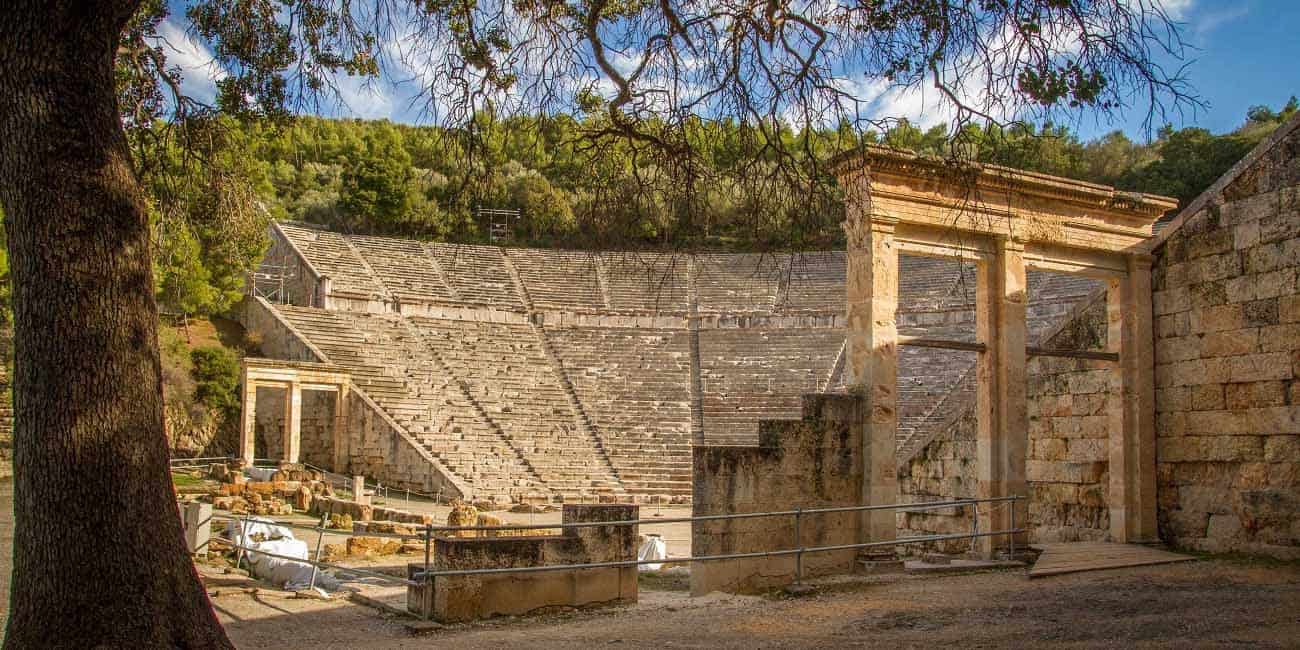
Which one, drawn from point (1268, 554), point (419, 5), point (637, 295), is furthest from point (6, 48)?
point (637, 295)

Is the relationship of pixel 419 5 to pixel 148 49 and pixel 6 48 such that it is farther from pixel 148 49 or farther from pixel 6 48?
pixel 6 48

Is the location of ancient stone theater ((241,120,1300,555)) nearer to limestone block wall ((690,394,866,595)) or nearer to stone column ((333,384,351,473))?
stone column ((333,384,351,473))

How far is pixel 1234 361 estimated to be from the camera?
35.4 ft

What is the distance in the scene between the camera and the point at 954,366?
92.1 ft

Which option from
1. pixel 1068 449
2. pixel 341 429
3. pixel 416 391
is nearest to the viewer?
pixel 1068 449

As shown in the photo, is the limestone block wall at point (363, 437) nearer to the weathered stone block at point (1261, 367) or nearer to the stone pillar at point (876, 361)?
the stone pillar at point (876, 361)

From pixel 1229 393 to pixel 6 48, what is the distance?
10984 mm

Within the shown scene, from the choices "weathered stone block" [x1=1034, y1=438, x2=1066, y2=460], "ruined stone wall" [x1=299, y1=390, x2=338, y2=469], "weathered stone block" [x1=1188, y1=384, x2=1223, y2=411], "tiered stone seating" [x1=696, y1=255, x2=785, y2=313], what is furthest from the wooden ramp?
"tiered stone seating" [x1=696, y1=255, x2=785, y2=313]

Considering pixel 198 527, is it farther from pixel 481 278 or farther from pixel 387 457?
pixel 481 278

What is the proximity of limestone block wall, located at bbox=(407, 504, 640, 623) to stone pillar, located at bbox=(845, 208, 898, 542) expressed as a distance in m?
2.38

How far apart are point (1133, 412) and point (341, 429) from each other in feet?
62.0

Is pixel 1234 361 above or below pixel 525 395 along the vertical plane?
above

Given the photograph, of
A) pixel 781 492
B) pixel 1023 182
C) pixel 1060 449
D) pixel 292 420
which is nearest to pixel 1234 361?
pixel 1060 449

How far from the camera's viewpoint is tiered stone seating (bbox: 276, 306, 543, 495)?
23844 millimetres
